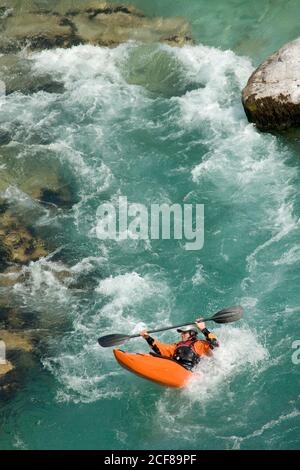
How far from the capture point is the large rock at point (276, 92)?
53.1 feet

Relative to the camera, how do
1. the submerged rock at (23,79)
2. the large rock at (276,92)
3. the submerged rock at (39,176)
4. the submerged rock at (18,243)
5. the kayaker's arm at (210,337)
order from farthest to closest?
the submerged rock at (23,79) → the submerged rock at (39,176) → the large rock at (276,92) → the submerged rock at (18,243) → the kayaker's arm at (210,337)

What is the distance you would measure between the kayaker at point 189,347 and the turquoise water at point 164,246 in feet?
0.77

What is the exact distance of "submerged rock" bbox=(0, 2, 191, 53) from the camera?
2044cm

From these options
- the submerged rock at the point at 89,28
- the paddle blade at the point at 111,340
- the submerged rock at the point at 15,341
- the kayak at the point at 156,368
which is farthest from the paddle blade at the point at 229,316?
the submerged rock at the point at 89,28

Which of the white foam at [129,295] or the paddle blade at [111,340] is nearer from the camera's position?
the paddle blade at [111,340]

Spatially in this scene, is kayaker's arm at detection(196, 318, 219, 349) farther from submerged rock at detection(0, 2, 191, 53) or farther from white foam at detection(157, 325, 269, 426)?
submerged rock at detection(0, 2, 191, 53)

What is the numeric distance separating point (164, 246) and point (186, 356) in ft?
11.1

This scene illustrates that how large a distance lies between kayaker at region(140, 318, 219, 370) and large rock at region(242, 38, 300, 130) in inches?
224

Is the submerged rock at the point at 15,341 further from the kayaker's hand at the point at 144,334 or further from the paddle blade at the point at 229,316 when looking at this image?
the paddle blade at the point at 229,316

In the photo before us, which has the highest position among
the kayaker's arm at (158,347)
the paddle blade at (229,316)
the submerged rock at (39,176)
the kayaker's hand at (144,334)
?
the submerged rock at (39,176)

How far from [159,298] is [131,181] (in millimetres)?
3550

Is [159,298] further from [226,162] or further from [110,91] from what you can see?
[110,91]

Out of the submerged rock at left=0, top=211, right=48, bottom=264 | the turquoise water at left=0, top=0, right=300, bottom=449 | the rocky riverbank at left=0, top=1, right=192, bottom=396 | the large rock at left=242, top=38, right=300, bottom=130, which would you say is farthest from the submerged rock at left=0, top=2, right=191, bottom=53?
the submerged rock at left=0, top=211, right=48, bottom=264

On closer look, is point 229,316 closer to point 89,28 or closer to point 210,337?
point 210,337
